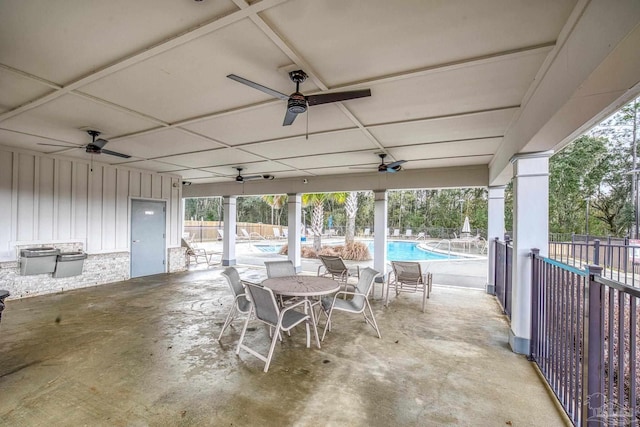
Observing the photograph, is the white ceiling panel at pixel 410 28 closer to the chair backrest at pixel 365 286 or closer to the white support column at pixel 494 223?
the chair backrest at pixel 365 286

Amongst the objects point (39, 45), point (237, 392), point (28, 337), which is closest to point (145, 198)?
point (28, 337)

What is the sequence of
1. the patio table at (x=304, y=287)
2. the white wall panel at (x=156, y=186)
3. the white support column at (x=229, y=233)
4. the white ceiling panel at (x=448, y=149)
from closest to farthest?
the patio table at (x=304, y=287), the white ceiling panel at (x=448, y=149), the white wall panel at (x=156, y=186), the white support column at (x=229, y=233)

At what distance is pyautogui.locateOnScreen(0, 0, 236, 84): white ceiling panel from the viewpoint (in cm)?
177

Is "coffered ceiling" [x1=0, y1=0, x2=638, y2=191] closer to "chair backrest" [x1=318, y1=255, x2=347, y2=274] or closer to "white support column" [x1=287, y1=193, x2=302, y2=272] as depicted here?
"chair backrest" [x1=318, y1=255, x2=347, y2=274]

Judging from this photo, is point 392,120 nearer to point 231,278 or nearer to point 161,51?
point 161,51

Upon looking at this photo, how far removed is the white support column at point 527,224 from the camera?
314cm

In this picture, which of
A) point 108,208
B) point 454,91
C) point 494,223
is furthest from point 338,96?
point 108,208

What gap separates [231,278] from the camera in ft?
12.2

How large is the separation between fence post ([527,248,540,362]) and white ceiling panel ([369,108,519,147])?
1652mm

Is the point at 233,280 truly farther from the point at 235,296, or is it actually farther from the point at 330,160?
the point at 330,160

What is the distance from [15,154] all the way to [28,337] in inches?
152

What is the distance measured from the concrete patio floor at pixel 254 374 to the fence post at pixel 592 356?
49 cm

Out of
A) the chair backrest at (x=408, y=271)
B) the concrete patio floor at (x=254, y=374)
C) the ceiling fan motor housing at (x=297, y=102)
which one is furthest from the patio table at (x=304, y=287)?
the ceiling fan motor housing at (x=297, y=102)

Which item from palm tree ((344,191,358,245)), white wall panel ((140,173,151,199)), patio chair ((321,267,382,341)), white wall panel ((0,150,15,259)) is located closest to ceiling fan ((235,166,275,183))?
white wall panel ((140,173,151,199))
